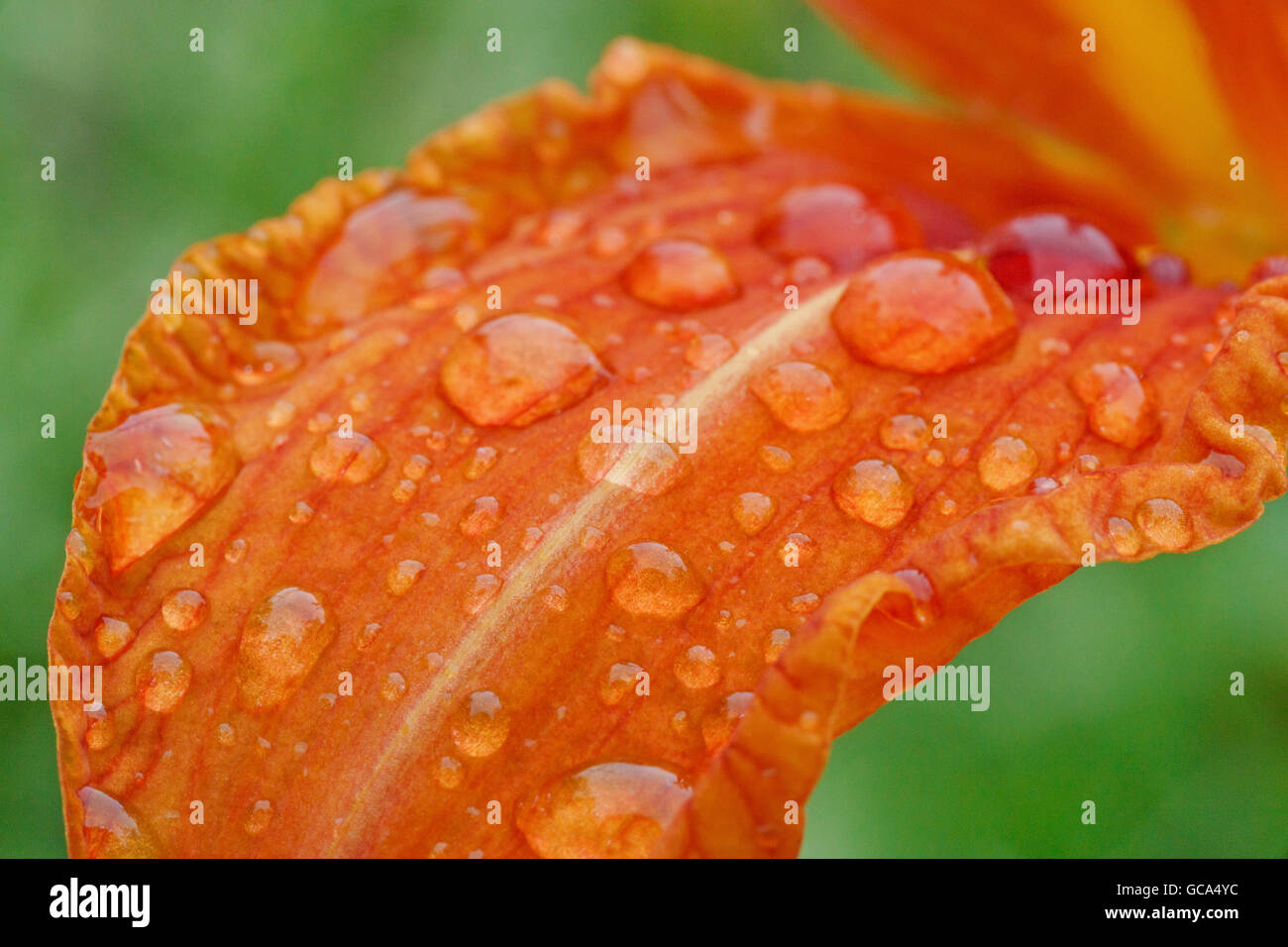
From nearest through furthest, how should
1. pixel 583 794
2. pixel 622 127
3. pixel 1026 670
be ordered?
A: pixel 583 794 < pixel 622 127 < pixel 1026 670

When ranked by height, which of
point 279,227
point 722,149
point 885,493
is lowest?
point 885,493

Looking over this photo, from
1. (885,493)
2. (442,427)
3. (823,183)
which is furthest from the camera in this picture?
(823,183)

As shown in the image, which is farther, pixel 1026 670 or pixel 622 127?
pixel 1026 670

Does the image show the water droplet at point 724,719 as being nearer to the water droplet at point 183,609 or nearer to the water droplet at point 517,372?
the water droplet at point 517,372

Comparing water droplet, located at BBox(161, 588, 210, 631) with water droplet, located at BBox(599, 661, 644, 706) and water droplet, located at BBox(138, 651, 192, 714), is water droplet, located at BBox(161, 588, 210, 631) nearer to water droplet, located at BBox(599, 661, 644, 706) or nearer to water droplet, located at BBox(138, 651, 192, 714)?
water droplet, located at BBox(138, 651, 192, 714)

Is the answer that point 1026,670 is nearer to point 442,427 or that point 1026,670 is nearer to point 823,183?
point 823,183

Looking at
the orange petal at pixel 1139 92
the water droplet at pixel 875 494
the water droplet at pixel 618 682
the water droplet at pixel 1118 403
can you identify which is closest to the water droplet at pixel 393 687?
the water droplet at pixel 618 682

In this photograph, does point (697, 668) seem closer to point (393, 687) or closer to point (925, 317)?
point (393, 687)

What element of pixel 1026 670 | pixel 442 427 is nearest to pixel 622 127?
pixel 442 427
